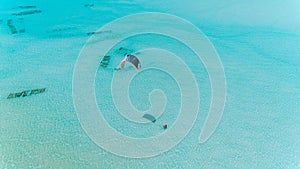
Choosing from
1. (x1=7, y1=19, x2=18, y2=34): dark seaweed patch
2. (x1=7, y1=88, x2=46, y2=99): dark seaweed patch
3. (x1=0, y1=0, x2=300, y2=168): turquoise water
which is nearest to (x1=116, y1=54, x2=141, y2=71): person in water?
(x1=0, y1=0, x2=300, y2=168): turquoise water

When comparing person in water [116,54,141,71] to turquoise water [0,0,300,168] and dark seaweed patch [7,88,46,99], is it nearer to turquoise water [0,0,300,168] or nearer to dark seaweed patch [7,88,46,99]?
turquoise water [0,0,300,168]

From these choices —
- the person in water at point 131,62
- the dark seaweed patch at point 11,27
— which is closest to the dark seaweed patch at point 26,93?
the person in water at point 131,62

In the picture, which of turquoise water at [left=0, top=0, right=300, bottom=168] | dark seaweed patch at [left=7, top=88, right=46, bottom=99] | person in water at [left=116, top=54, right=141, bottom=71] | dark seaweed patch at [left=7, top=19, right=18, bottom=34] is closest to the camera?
turquoise water at [left=0, top=0, right=300, bottom=168]

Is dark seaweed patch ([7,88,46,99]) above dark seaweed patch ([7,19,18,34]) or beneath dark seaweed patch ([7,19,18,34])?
beneath

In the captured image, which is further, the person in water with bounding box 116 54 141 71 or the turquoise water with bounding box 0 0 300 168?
the person in water with bounding box 116 54 141 71

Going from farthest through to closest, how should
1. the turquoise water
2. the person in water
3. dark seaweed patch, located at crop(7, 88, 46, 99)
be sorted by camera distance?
the person in water
dark seaweed patch, located at crop(7, 88, 46, 99)
the turquoise water

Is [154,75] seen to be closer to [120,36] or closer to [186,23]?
[120,36]

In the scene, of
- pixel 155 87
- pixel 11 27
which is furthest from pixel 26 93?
pixel 11 27

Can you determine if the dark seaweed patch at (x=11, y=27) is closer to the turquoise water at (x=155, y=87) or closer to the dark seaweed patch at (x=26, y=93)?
the turquoise water at (x=155, y=87)
